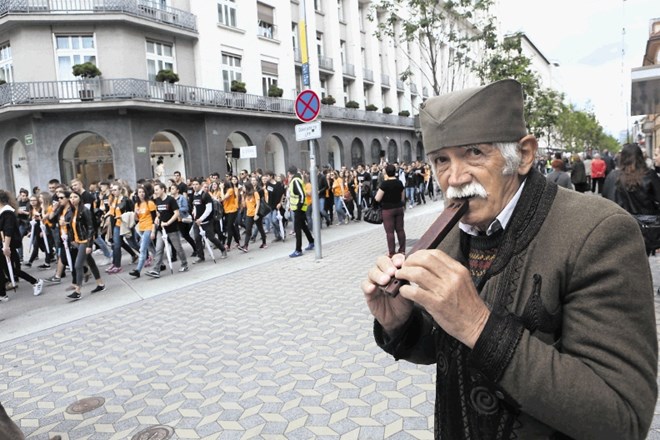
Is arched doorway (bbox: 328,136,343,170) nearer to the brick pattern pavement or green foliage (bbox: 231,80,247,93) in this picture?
green foliage (bbox: 231,80,247,93)

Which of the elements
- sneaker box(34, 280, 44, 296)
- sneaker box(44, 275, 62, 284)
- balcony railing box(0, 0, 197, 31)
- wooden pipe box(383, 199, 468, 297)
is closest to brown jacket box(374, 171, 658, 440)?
wooden pipe box(383, 199, 468, 297)

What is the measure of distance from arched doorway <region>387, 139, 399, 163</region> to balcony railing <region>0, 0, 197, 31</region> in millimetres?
22865

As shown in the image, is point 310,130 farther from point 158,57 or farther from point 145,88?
point 158,57

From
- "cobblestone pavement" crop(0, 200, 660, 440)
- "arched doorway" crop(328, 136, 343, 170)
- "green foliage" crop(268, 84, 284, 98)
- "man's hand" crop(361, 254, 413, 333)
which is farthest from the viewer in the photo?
"arched doorway" crop(328, 136, 343, 170)

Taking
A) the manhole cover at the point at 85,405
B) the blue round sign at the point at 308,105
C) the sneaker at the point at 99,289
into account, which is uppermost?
the blue round sign at the point at 308,105

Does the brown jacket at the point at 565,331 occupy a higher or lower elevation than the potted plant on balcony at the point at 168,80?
lower

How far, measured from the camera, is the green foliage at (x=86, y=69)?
65.9 ft

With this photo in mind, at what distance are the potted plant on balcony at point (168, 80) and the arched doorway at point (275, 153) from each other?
773 cm

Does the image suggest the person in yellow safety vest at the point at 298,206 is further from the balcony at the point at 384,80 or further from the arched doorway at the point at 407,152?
the arched doorway at the point at 407,152

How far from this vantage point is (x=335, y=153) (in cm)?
3503

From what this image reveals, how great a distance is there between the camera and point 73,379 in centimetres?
476

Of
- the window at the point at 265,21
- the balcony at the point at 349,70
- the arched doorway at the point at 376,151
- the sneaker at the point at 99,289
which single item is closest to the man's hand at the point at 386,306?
the sneaker at the point at 99,289

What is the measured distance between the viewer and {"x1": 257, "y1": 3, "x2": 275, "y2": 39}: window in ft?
92.8

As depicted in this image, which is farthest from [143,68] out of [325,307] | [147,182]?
[325,307]
